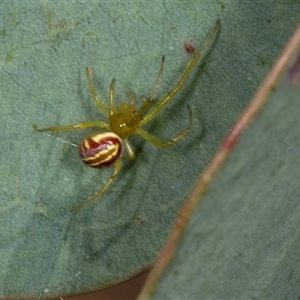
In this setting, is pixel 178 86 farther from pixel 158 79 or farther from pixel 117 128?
pixel 117 128

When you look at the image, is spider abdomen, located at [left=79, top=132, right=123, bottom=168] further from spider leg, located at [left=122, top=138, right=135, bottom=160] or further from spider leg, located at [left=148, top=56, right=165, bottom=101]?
spider leg, located at [left=148, top=56, right=165, bottom=101]

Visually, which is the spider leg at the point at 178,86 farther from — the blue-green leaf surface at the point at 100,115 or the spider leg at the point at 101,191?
the spider leg at the point at 101,191

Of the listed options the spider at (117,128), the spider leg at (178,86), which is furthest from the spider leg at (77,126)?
the spider leg at (178,86)

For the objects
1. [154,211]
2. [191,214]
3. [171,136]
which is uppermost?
[191,214]

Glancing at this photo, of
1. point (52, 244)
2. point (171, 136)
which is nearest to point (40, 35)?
point (171, 136)

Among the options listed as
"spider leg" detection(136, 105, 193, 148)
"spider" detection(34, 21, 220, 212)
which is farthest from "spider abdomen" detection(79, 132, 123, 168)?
"spider leg" detection(136, 105, 193, 148)

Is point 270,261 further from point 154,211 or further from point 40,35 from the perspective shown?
point 40,35
